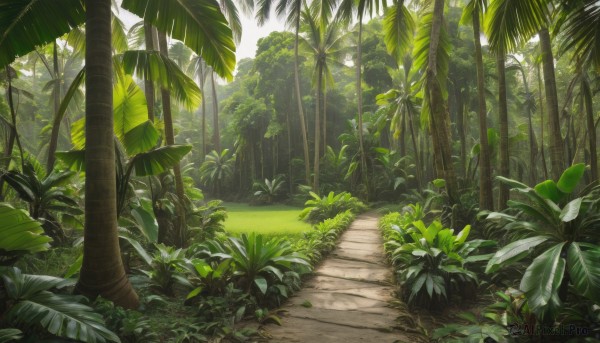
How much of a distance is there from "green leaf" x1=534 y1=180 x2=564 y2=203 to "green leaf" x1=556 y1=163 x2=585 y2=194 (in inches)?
1.8

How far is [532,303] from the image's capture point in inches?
110

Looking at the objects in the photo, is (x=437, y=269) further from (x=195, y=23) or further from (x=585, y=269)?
(x=195, y=23)

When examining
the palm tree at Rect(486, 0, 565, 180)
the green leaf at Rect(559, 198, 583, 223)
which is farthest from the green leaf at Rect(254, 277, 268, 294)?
the palm tree at Rect(486, 0, 565, 180)

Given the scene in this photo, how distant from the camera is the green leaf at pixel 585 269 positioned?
264cm

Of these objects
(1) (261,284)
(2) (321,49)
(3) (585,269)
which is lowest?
(1) (261,284)

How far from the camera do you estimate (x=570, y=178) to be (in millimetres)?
3531

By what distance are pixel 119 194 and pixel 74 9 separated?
2289mm

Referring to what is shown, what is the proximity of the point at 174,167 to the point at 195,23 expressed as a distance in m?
3.36

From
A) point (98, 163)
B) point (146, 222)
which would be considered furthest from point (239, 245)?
point (98, 163)

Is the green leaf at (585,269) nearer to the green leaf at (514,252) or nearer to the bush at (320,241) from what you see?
the green leaf at (514,252)

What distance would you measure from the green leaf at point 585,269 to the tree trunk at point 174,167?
594 centimetres

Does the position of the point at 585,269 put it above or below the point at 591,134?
below

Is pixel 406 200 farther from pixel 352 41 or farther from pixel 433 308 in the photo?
pixel 433 308

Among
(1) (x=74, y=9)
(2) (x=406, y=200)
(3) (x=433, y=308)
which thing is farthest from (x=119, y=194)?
(2) (x=406, y=200)
